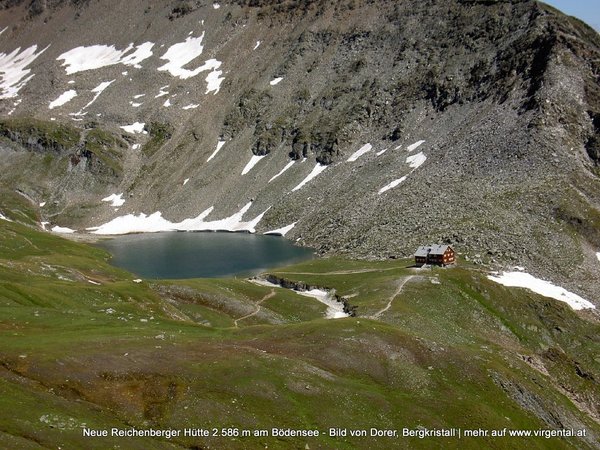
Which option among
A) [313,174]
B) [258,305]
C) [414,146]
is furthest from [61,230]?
[258,305]

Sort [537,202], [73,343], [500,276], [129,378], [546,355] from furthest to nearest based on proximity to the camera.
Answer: [537,202] < [500,276] < [546,355] < [73,343] < [129,378]

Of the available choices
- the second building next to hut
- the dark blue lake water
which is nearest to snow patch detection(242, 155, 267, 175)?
the dark blue lake water

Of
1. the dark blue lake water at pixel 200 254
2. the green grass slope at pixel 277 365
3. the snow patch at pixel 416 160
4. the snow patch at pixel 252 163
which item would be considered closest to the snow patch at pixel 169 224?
the dark blue lake water at pixel 200 254

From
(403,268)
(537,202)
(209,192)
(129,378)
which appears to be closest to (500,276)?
(403,268)

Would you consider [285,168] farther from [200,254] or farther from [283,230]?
[200,254]

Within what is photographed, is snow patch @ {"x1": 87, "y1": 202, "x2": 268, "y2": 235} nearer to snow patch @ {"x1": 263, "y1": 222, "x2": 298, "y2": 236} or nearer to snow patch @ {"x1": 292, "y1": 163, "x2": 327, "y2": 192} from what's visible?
snow patch @ {"x1": 263, "y1": 222, "x2": 298, "y2": 236}

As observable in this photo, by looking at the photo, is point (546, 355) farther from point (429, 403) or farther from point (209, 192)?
point (209, 192)

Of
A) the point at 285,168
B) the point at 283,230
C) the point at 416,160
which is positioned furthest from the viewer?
the point at 285,168
